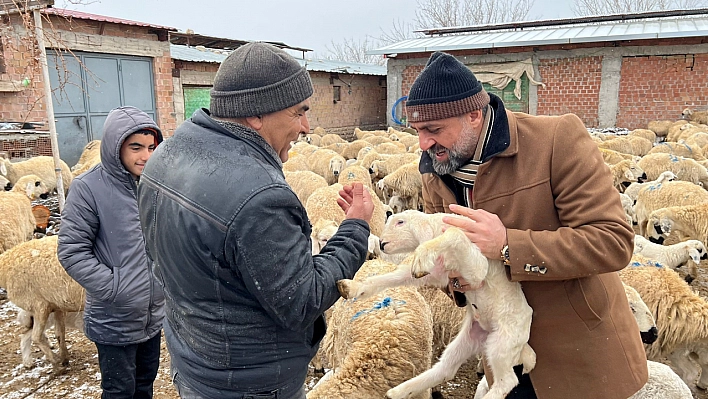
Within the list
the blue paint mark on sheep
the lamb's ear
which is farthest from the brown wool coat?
the lamb's ear

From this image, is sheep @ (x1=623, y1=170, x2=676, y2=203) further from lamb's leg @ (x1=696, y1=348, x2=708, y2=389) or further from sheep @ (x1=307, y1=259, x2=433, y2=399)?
sheep @ (x1=307, y1=259, x2=433, y2=399)

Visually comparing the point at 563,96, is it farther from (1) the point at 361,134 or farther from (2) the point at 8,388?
(2) the point at 8,388

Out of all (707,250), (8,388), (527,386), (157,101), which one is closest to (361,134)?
(157,101)

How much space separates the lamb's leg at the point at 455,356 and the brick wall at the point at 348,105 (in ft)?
61.5

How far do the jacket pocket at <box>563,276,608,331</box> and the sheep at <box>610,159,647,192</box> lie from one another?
27.3 feet

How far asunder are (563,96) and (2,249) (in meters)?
17.3

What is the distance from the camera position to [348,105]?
23.6 metres

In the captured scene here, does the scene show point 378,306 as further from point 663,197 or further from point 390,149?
point 390,149

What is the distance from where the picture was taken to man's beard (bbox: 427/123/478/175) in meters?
1.86

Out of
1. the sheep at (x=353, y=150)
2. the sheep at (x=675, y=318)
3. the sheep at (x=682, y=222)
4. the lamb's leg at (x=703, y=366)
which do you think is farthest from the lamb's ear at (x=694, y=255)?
the sheep at (x=353, y=150)

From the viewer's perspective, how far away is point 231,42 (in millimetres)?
21156

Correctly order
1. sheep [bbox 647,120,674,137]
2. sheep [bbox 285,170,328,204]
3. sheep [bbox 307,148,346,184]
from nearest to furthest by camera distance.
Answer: sheep [bbox 285,170,328,204] < sheep [bbox 307,148,346,184] < sheep [bbox 647,120,674,137]

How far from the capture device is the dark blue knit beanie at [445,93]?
1.81 meters

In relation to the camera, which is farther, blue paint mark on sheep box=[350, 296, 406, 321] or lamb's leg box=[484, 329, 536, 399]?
blue paint mark on sheep box=[350, 296, 406, 321]
